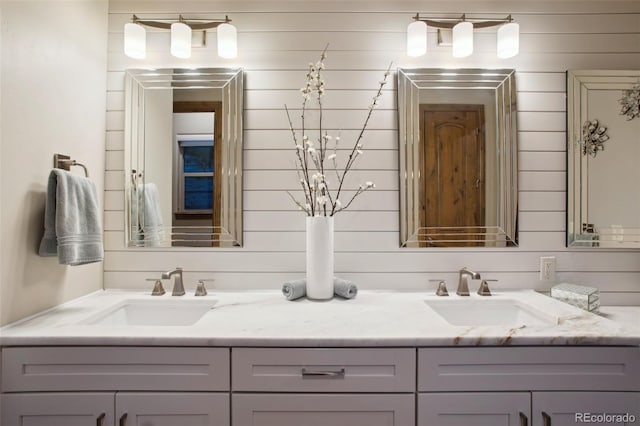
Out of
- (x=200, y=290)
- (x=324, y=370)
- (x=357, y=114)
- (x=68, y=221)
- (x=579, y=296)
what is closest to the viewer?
(x=324, y=370)

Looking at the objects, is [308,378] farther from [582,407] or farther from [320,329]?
[582,407]

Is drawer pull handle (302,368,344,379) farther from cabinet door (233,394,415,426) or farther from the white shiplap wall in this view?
the white shiplap wall

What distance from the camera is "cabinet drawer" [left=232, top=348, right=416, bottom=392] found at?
37.9 inches

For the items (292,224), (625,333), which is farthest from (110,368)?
(625,333)

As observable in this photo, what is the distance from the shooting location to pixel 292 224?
5.05 ft

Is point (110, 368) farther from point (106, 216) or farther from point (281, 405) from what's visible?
point (106, 216)

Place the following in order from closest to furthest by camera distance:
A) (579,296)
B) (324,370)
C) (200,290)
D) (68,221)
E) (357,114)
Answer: (324,370) → (68,221) → (579,296) → (200,290) → (357,114)

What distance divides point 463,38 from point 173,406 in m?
1.88

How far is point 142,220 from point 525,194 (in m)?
1.89

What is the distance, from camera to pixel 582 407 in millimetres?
986

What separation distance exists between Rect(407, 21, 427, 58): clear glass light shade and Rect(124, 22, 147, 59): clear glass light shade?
1.27m

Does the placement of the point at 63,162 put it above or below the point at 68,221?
above

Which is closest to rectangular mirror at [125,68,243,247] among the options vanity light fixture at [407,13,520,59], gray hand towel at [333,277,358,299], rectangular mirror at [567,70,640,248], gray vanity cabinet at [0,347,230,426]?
gray hand towel at [333,277,358,299]

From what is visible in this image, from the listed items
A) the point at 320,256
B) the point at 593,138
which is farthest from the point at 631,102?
the point at 320,256
